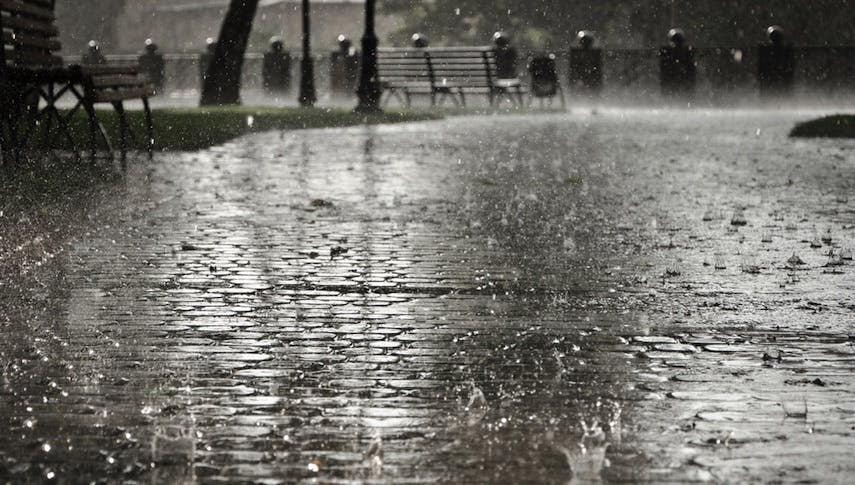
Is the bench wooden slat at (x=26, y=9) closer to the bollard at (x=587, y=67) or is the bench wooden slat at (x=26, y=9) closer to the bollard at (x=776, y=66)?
the bollard at (x=587, y=67)

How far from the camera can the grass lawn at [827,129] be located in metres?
17.8

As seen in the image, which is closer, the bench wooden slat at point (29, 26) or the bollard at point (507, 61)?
the bench wooden slat at point (29, 26)

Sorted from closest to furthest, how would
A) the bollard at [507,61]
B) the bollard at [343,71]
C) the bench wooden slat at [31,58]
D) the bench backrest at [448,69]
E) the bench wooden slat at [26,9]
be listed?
the bench wooden slat at [26,9]
the bench wooden slat at [31,58]
the bench backrest at [448,69]
the bollard at [507,61]
the bollard at [343,71]

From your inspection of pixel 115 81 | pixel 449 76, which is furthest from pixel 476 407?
pixel 449 76

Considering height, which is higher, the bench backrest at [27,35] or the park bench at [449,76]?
the bench backrest at [27,35]

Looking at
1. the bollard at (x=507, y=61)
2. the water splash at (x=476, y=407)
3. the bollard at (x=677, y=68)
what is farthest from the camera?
the bollard at (x=677, y=68)

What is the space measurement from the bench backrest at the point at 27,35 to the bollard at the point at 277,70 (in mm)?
24362

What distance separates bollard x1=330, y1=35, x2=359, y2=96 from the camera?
36.1 meters

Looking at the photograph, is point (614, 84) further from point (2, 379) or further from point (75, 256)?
point (2, 379)

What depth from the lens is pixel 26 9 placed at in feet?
38.1

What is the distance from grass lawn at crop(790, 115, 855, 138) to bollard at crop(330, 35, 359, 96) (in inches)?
715

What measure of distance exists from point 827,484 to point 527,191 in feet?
23.3

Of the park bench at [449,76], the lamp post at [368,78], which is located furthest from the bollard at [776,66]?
the lamp post at [368,78]

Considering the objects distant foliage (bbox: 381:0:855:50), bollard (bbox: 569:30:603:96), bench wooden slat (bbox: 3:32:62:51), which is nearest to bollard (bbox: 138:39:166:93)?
bollard (bbox: 569:30:603:96)
